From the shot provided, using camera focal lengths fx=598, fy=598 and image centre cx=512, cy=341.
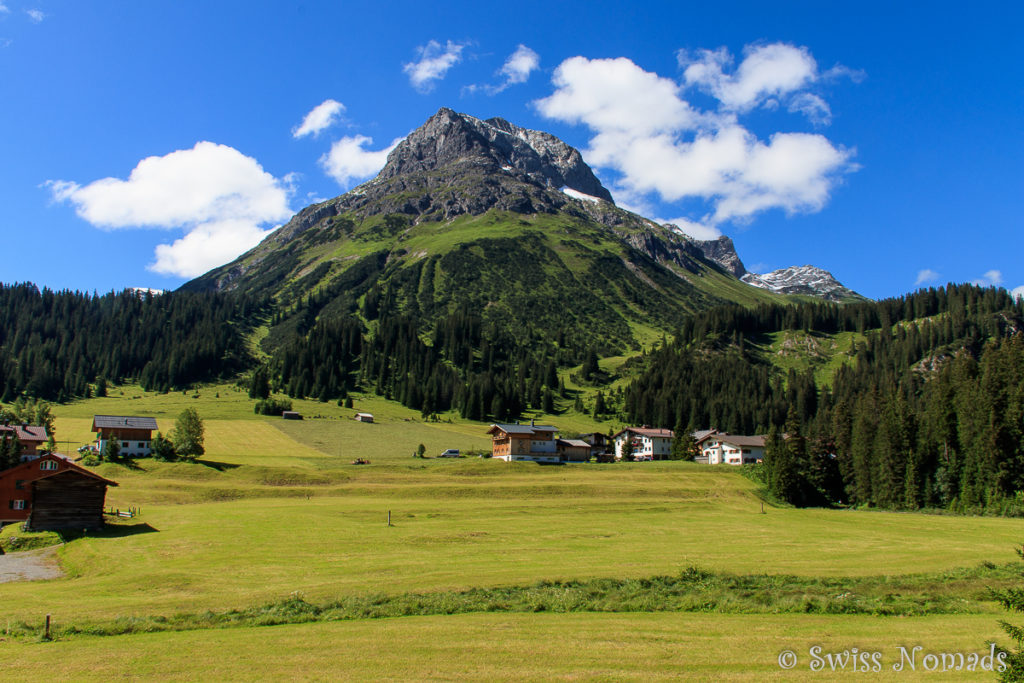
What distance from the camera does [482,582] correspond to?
33.6 m

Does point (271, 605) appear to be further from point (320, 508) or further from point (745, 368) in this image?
point (745, 368)

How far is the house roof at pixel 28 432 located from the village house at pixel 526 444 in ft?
240

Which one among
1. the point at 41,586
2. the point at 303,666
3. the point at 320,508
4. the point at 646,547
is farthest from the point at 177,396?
the point at 303,666

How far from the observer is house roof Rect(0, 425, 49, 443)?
87.7 metres

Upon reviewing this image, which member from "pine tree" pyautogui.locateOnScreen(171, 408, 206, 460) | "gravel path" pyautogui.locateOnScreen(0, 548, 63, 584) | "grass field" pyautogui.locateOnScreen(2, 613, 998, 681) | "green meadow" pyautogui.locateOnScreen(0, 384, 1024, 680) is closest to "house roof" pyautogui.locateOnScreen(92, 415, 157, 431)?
"pine tree" pyautogui.locateOnScreen(171, 408, 206, 460)

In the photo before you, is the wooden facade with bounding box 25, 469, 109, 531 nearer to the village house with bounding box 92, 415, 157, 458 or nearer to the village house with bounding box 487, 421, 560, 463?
the village house with bounding box 92, 415, 157, 458

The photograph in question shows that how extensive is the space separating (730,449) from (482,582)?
9731 cm

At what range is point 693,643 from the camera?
20.9 metres

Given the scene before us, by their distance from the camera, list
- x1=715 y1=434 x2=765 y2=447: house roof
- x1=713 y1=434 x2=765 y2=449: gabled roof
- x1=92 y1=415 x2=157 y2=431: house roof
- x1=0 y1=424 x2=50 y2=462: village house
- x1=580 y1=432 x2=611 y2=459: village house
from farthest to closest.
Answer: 1. x1=580 y1=432 x2=611 y2=459: village house
2. x1=715 y1=434 x2=765 y2=447: house roof
3. x1=713 y1=434 x2=765 y2=449: gabled roof
4. x1=92 y1=415 x2=157 y2=431: house roof
5. x1=0 y1=424 x2=50 y2=462: village house

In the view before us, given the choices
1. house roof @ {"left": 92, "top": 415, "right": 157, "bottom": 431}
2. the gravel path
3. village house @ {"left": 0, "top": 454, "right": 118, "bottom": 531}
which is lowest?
the gravel path

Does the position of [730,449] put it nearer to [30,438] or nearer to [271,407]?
[271,407]

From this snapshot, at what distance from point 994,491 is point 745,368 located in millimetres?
117611

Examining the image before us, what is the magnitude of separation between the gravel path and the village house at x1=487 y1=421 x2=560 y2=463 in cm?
7097

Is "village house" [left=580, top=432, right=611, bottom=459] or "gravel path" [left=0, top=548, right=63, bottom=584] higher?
"village house" [left=580, top=432, right=611, bottom=459]
